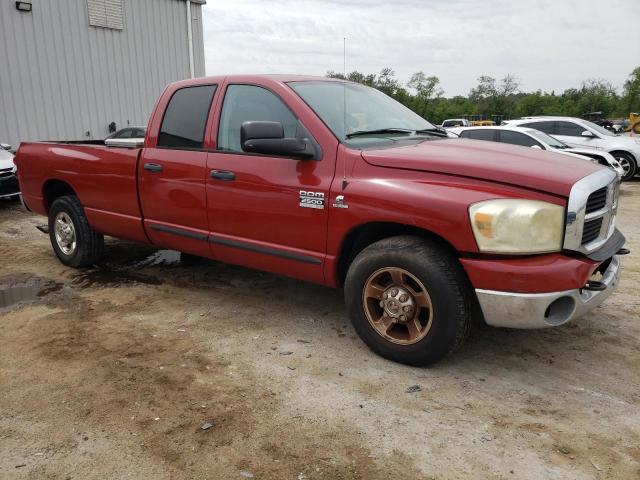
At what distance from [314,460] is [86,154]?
3872 mm

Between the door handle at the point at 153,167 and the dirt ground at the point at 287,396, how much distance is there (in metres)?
1.11

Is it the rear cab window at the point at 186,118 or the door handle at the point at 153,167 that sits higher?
the rear cab window at the point at 186,118

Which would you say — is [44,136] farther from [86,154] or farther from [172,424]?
[172,424]

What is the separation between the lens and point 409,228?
3.36 meters

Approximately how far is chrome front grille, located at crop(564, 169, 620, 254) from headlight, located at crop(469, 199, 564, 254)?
7cm

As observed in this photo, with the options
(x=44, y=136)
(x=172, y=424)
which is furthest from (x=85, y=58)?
(x=172, y=424)

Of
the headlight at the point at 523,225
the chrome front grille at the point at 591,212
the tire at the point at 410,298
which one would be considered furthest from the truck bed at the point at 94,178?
the chrome front grille at the point at 591,212

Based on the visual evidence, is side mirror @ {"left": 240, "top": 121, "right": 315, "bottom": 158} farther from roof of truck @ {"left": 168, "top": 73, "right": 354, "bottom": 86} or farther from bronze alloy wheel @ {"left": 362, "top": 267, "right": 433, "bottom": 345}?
bronze alloy wheel @ {"left": 362, "top": 267, "right": 433, "bottom": 345}

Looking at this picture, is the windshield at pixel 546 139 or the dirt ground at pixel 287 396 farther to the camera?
the windshield at pixel 546 139

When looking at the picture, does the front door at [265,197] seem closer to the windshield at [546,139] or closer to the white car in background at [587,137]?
the windshield at [546,139]

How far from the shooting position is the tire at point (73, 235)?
541 cm

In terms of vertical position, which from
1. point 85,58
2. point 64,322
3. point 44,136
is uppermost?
point 85,58

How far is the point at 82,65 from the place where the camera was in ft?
43.0

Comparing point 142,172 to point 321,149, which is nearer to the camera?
point 321,149
